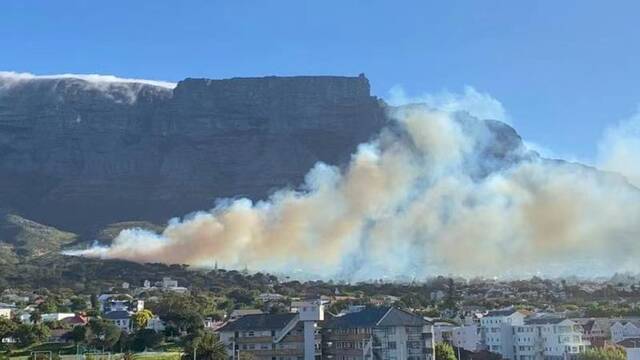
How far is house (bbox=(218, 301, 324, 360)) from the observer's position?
9188 centimetres

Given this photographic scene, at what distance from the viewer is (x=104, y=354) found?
328ft

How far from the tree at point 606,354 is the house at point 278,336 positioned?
3094 cm

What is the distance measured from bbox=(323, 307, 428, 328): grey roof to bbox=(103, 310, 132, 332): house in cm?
4470

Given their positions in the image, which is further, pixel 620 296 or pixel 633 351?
pixel 620 296

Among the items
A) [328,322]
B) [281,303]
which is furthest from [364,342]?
[281,303]

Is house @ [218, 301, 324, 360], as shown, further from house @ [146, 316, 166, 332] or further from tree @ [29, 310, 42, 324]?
tree @ [29, 310, 42, 324]

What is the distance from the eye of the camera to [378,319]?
89750 millimetres

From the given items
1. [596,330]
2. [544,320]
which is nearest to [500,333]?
[544,320]

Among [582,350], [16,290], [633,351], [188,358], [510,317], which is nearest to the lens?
[188,358]

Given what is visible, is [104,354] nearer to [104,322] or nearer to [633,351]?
[104,322]

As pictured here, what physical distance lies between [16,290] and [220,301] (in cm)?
6345

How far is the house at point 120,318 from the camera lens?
126744 mm

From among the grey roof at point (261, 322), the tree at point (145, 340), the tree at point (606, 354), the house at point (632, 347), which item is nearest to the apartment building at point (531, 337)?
the house at point (632, 347)

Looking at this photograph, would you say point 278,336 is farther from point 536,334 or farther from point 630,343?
point 630,343
